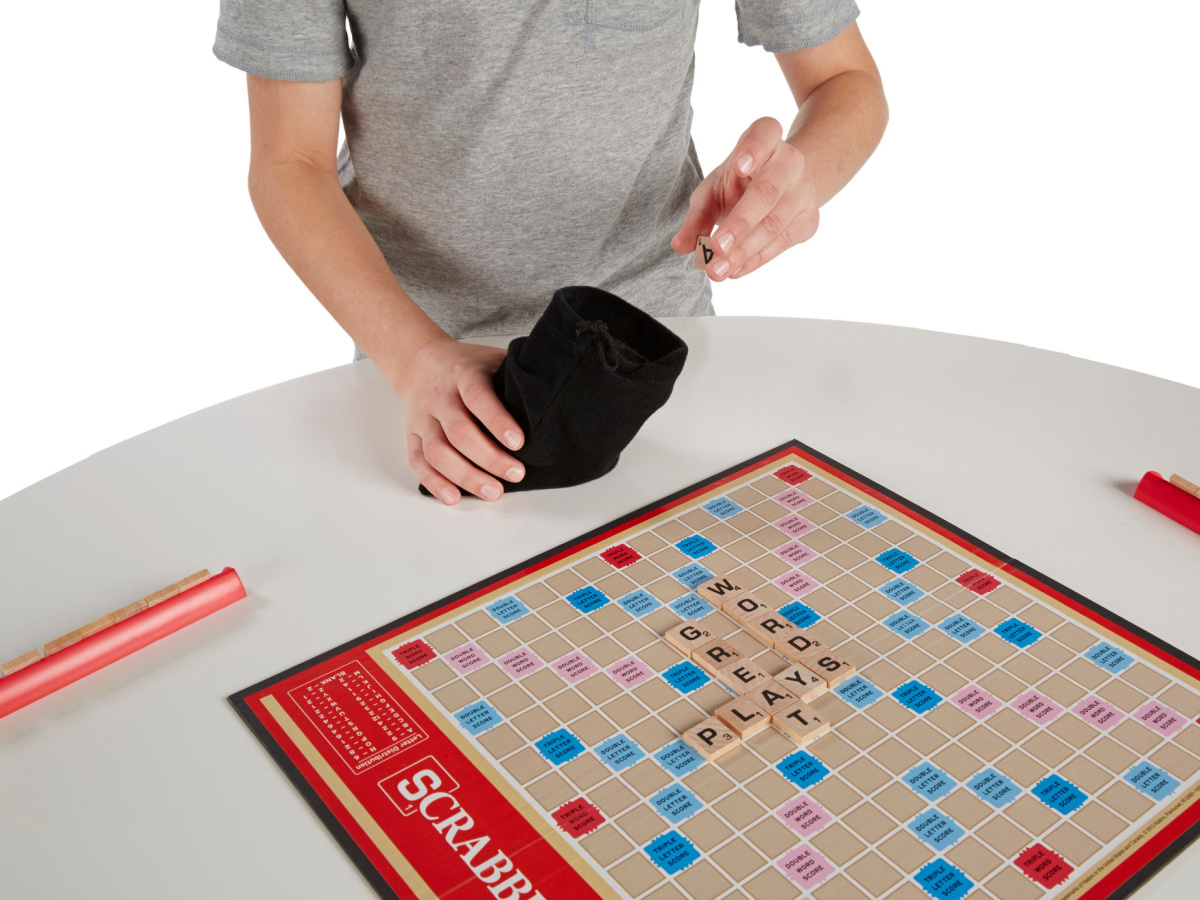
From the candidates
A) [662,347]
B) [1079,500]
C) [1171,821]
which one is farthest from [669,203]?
[1171,821]

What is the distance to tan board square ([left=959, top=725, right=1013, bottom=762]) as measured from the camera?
76 centimetres

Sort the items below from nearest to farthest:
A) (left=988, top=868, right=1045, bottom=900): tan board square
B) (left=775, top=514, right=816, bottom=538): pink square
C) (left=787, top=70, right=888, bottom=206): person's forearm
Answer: (left=988, top=868, right=1045, bottom=900): tan board square
(left=775, top=514, right=816, bottom=538): pink square
(left=787, top=70, right=888, bottom=206): person's forearm

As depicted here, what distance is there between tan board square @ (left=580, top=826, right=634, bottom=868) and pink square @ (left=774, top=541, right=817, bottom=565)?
0.35 metres

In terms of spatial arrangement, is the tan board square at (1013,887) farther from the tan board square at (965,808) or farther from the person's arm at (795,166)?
the person's arm at (795,166)

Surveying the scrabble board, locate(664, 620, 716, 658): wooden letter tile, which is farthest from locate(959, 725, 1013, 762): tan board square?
locate(664, 620, 716, 658): wooden letter tile

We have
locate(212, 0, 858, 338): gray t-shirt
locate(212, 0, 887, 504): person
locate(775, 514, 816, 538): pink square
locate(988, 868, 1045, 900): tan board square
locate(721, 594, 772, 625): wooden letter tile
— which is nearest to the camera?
locate(988, 868, 1045, 900): tan board square

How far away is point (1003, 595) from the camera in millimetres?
913

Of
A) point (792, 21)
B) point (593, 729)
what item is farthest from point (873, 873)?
point (792, 21)

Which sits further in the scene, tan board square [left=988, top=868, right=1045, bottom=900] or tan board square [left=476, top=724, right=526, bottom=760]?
tan board square [left=476, top=724, right=526, bottom=760]

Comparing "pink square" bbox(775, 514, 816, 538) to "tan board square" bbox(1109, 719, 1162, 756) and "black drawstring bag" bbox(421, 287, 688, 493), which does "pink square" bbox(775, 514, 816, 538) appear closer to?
"black drawstring bag" bbox(421, 287, 688, 493)

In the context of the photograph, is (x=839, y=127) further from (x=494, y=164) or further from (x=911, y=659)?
(x=911, y=659)

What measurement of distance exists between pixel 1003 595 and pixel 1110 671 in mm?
111

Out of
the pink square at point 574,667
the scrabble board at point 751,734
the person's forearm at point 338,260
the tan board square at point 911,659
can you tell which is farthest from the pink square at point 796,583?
the person's forearm at point 338,260

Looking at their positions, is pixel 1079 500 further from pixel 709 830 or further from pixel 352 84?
pixel 352 84
